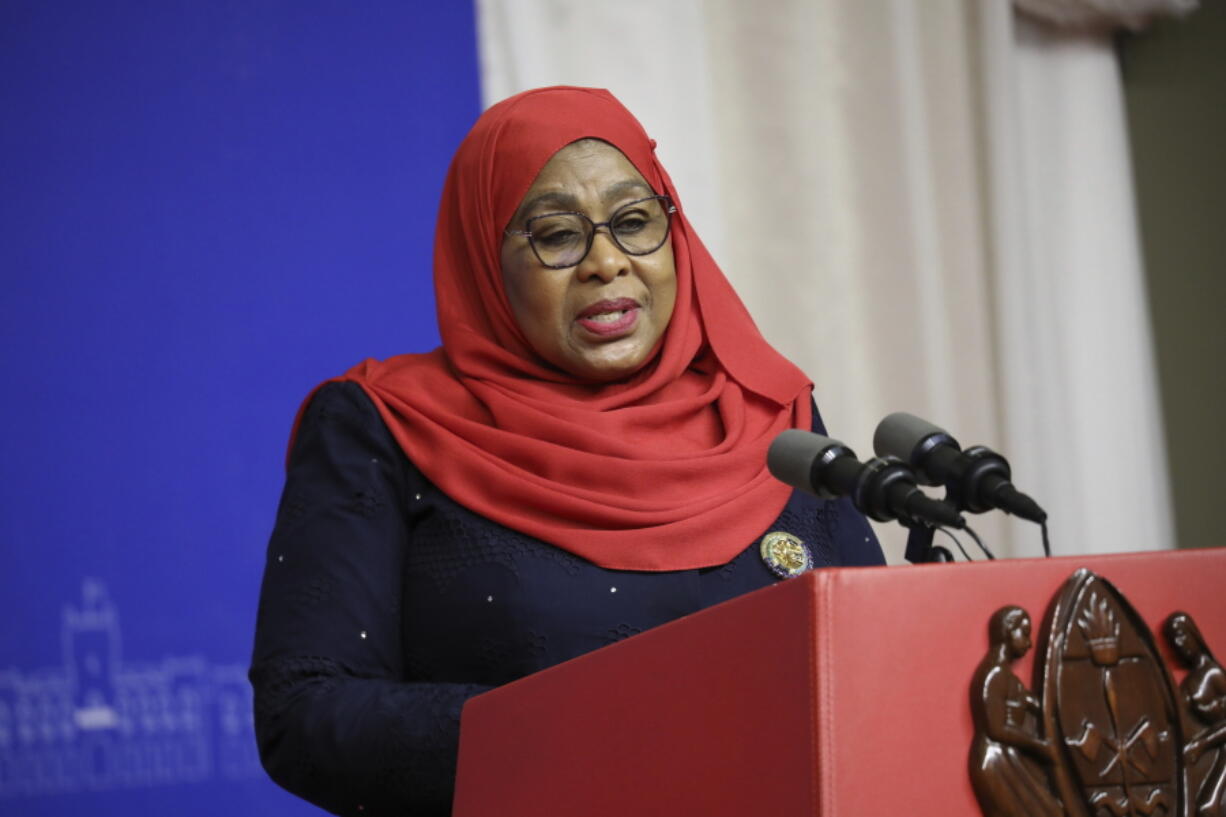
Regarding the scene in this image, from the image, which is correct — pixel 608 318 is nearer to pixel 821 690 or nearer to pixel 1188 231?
pixel 821 690

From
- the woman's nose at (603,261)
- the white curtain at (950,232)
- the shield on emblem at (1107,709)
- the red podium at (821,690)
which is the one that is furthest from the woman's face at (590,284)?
the white curtain at (950,232)

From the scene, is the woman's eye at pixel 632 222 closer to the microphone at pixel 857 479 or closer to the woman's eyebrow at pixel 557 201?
the woman's eyebrow at pixel 557 201

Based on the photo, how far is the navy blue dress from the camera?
1.33 m

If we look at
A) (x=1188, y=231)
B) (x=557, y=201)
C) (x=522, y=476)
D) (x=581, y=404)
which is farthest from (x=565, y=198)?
(x=1188, y=231)

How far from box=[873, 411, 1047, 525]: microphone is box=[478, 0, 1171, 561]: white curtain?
200 centimetres

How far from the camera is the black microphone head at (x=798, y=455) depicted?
1.11 m

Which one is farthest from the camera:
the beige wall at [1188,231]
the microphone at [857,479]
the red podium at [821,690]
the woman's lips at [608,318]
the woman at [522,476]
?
the beige wall at [1188,231]

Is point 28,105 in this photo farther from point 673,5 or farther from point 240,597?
point 673,5

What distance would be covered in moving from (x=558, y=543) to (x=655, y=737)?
64 centimetres

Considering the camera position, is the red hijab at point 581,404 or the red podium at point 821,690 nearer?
the red podium at point 821,690

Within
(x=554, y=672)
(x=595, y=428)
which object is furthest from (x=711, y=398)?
(x=554, y=672)

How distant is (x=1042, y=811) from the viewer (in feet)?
2.77

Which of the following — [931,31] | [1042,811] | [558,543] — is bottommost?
[1042,811]

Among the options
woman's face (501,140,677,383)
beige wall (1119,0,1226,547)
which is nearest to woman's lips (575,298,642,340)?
woman's face (501,140,677,383)
